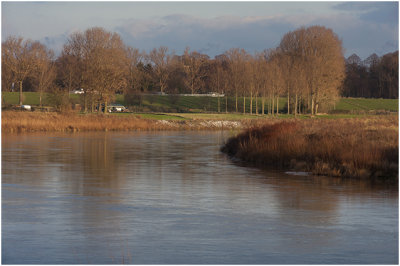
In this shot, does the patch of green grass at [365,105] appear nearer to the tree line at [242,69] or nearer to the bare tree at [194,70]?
the tree line at [242,69]

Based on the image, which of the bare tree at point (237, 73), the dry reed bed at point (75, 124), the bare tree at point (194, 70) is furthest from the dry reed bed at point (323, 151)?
the bare tree at point (194, 70)

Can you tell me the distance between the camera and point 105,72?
77.2m

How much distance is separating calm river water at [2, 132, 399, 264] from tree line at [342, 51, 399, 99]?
10746 centimetres

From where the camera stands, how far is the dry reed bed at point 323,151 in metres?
23.3

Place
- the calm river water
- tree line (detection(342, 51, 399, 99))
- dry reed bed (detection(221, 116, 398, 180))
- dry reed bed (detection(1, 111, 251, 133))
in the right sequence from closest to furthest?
the calm river water, dry reed bed (detection(221, 116, 398, 180)), dry reed bed (detection(1, 111, 251, 133)), tree line (detection(342, 51, 399, 99))

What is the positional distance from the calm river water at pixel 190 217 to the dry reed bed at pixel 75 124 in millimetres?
29792

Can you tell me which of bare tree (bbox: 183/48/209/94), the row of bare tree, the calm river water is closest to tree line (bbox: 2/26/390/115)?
the row of bare tree

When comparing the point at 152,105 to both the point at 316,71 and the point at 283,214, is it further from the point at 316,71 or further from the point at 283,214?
the point at 283,214

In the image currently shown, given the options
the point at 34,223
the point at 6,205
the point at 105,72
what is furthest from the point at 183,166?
the point at 105,72

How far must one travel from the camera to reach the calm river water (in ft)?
36.8

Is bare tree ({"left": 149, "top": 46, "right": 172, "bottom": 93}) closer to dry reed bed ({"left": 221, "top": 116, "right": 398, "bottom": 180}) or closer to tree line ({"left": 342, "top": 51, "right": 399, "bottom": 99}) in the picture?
tree line ({"left": 342, "top": 51, "right": 399, "bottom": 99})

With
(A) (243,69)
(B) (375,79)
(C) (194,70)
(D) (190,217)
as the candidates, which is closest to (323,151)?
(D) (190,217)

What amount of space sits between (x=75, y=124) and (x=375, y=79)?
305 feet

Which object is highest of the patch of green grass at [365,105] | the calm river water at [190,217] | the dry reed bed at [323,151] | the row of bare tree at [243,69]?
the row of bare tree at [243,69]
